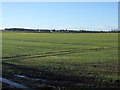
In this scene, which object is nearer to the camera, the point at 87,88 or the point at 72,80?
the point at 87,88

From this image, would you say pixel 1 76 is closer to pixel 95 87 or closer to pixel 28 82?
pixel 28 82

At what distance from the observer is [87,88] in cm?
1038

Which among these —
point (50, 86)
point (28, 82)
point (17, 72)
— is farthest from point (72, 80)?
point (17, 72)

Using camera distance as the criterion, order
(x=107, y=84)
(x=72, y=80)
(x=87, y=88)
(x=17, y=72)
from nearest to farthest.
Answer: (x=87, y=88)
(x=107, y=84)
(x=72, y=80)
(x=17, y=72)

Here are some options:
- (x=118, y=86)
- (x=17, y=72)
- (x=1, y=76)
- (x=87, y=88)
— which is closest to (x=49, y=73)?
(x=17, y=72)

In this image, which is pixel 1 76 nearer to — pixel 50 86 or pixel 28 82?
pixel 28 82

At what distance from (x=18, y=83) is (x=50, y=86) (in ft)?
7.04

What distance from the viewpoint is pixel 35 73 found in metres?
14.3

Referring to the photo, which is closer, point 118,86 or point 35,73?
point 118,86

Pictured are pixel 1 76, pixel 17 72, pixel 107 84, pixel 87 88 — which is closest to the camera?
pixel 87 88

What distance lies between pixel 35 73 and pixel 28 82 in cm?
255

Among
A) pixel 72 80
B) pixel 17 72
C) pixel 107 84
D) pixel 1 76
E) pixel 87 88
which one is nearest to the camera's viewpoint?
pixel 87 88

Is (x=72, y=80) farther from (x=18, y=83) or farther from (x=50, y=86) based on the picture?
(x=18, y=83)

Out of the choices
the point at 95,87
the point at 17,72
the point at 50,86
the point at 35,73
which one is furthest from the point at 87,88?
the point at 17,72
